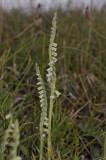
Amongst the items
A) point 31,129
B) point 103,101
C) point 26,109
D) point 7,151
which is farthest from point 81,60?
point 7,151

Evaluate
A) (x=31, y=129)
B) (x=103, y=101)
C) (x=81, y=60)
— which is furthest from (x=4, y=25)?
(x=31, y=129)

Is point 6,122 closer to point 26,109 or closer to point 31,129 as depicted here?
point 31,129

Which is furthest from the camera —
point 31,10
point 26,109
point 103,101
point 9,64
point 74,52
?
point 31,10

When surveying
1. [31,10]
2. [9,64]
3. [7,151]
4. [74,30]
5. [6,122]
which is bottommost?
[7,151]

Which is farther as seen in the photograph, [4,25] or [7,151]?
[4,25]

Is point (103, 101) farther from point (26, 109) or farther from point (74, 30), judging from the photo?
point (74, 30)

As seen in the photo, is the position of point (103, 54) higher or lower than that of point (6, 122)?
higher

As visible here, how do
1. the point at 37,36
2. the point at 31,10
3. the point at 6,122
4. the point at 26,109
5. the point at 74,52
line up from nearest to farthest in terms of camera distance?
1. the point at 6,122
2. the point at 26,109
3. the point at 74,52
4. the point at 37,36
5. the point at 31,10
